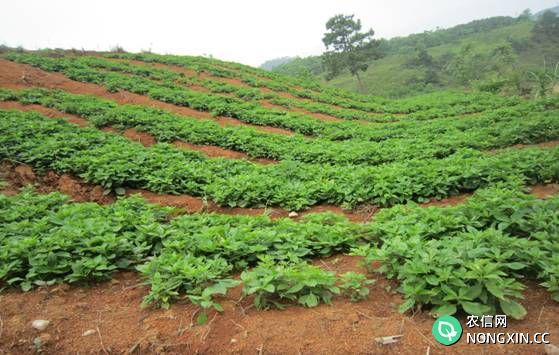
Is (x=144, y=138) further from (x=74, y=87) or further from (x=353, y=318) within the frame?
(x=353, y=318)

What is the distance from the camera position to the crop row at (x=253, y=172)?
5758 mm

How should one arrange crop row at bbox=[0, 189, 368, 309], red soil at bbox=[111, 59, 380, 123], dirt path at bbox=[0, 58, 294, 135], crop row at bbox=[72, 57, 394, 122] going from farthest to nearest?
crop row at bbox=[72, 57, 394, 122] → red soil at bbox=[111, 59, 380, 123] → dirt path at bbox=[0, 58, 294, 135] → crop row at bbox=[0, 189, 368, 309]

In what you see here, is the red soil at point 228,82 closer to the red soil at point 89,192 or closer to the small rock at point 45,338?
the red soil at point 89,192

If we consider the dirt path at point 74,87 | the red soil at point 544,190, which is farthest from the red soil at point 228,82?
the red soil at point 544,190

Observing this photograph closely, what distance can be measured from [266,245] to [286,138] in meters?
7.95

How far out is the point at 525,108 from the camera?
44.6 feet

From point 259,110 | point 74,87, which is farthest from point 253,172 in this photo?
point 74,87

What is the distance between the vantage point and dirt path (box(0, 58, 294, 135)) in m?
13.3

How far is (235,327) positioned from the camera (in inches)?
103

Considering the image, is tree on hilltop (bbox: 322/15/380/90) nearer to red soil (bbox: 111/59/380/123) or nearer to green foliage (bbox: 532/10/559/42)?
red soil (bbox: 111/59/380/123)

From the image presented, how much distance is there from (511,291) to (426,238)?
42.9 inches

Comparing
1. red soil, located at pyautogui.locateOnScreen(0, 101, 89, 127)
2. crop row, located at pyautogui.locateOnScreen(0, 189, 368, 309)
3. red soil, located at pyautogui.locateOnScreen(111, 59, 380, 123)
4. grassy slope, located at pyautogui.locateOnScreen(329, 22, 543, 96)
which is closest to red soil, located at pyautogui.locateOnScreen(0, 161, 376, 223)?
crop row, located at pyautogui.locateOnScreen(0, 189, 368, 309)

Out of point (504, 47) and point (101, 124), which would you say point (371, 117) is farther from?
point (504, 47)

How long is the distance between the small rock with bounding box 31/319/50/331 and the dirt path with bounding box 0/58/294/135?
34.3 ft
